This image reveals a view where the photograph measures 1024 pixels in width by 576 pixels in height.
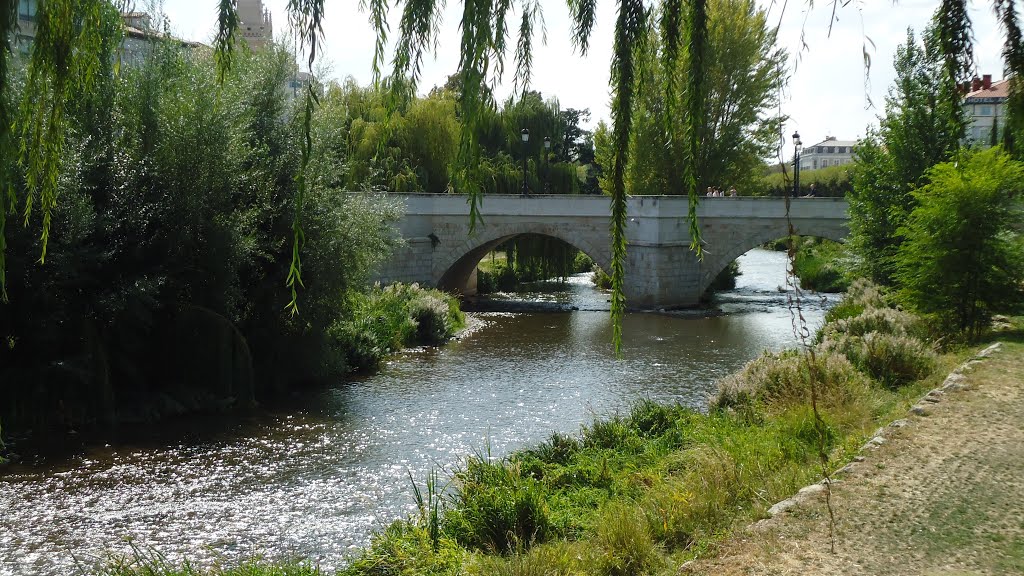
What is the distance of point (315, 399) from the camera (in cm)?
1194

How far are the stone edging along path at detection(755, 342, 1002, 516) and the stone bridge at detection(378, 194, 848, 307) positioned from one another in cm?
1344

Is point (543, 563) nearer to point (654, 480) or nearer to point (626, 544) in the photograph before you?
point (626, 544)

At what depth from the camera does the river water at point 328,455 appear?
6.58m

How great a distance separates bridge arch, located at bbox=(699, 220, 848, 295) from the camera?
2300 centimetres

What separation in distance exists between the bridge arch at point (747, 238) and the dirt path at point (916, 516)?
56.8ft

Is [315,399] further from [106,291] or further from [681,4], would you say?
[681,4]

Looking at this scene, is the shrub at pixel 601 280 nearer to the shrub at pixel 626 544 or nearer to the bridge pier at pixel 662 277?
the bridge pier at pixel 662 277

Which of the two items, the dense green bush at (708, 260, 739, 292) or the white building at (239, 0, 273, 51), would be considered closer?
the white building at (239, 0, 273, 51)

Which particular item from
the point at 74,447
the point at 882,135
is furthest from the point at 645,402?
the point at 882,135

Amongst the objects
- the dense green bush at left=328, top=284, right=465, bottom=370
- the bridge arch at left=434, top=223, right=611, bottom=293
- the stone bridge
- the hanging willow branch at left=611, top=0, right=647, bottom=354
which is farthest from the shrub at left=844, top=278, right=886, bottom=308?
the hanging willow branch at left=611, top=0, right=647, bottom=354

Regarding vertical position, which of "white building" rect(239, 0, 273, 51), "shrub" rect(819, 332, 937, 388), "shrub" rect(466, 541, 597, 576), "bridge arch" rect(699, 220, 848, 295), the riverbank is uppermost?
"white building" rect(239, 0, 273, 51)

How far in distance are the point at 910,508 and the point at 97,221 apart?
9214 millimetres

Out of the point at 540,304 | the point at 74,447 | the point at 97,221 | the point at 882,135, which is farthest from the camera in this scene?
the point at 540,304

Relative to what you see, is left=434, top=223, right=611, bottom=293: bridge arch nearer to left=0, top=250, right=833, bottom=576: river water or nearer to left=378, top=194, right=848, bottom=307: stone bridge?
left=378, top=194, right=848, bottom=307: stone bridge
